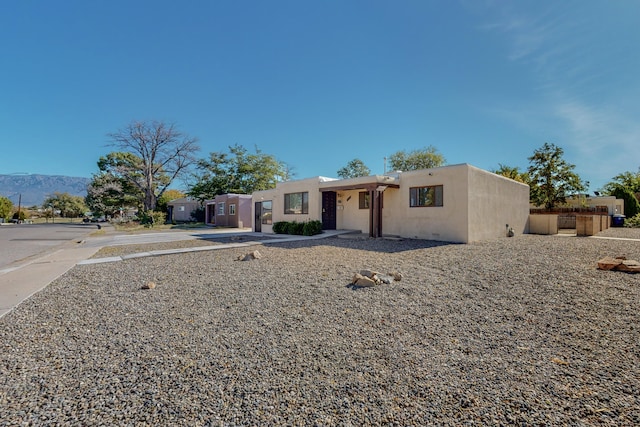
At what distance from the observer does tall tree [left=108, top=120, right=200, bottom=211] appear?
29625mm

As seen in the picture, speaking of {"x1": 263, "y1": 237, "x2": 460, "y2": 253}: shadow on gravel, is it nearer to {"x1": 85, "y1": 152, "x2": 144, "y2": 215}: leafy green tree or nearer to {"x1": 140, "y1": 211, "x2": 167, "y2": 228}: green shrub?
{"x1": 140, "y1": 211, "x2": 167, "y2": 228}: green shrub

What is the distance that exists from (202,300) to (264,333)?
5.96ft

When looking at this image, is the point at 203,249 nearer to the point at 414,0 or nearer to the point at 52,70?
the point at 414,0

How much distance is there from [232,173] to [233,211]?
394 inches

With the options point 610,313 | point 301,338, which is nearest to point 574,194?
point 610,313

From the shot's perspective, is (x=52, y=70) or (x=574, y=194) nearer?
(x=52, y=70)

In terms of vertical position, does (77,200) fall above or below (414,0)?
below

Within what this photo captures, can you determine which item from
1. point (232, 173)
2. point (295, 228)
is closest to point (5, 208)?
point (232, 173)

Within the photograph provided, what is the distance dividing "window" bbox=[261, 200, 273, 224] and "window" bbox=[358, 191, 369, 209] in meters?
6.19

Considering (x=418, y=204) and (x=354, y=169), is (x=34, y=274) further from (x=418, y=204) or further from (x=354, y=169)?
(x=354, y=169)

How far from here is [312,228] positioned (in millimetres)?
14453

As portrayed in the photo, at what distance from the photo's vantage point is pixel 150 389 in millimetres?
2303

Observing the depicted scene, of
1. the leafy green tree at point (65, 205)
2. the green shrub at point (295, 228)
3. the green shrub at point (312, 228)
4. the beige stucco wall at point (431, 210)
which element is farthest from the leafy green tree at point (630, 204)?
the leafy green tree at point (65, 205)

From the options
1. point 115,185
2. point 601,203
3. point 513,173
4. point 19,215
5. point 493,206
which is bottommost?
point 19,215
